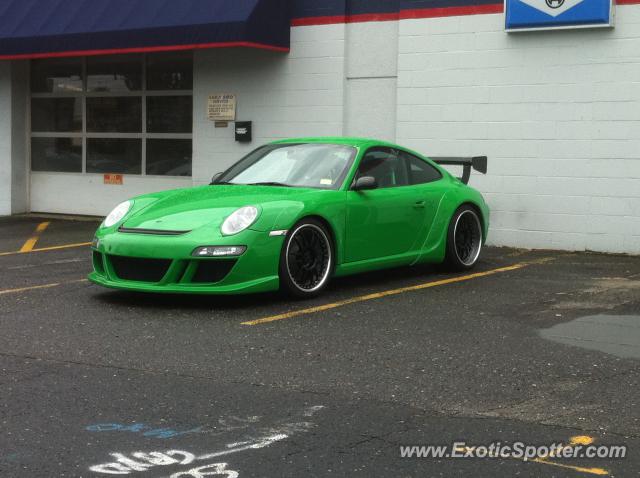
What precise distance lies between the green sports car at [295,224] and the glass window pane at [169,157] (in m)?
6.08

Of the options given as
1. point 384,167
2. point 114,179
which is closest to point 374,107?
point 114,179

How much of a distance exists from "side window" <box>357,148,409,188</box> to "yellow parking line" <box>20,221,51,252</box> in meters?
4.85

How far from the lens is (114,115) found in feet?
54.1

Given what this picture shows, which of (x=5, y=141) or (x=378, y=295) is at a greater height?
(x=5, y=141)

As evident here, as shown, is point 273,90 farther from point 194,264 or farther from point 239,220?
point 194,264

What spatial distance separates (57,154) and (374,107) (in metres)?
5.90

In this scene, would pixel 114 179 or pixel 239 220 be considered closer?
pixel 239 220

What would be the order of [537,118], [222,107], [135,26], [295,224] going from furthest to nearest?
[222,107] → [135,26] → [537,118] → [295,224]

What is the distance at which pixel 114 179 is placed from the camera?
16.3 metres

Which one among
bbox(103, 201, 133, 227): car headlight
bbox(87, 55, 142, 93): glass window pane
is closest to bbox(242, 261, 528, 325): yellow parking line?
bbox(103, 201, 133, 227): car headlight

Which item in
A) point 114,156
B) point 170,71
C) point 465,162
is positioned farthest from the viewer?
point 114,156

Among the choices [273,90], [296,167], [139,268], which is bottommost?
[139,268]

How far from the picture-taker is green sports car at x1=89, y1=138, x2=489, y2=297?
7.83 m

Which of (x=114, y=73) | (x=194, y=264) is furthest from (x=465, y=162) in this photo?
(x=114, y=73)
